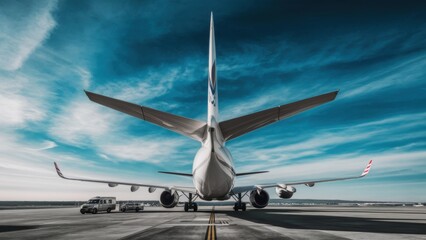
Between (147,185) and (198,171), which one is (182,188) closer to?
(147,185)

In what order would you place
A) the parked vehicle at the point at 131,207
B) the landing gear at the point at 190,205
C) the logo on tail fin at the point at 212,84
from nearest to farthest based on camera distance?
the logo on tail fin at the point at 212,84, the landing gear at the point at 190,205, the parked vehicle at the point at 131,207

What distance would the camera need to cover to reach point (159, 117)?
11508mm

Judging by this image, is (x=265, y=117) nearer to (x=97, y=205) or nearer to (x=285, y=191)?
(x=285, y=191)

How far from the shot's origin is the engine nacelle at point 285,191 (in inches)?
1185

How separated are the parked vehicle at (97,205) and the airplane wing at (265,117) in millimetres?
24696

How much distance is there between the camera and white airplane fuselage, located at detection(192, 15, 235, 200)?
43.4 feet

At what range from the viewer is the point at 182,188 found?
29.7m

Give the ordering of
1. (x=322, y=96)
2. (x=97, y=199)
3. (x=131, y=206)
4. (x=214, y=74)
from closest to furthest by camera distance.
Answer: (x=322, y=96) → (x=214, y=74) → (x=97, y=199) → (x=131, y=206)

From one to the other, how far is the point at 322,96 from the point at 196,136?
6580 millimetres

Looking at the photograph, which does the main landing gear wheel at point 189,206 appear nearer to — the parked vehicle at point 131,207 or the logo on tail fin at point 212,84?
the parked vehicle at point 131,207

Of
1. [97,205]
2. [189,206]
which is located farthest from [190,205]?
[97,205]

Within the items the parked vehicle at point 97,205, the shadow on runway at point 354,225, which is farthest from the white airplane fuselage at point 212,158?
the parked vehicle at point 97,205

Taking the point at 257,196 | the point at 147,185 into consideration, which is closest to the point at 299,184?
the point at 257,196

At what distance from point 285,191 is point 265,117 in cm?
2151
